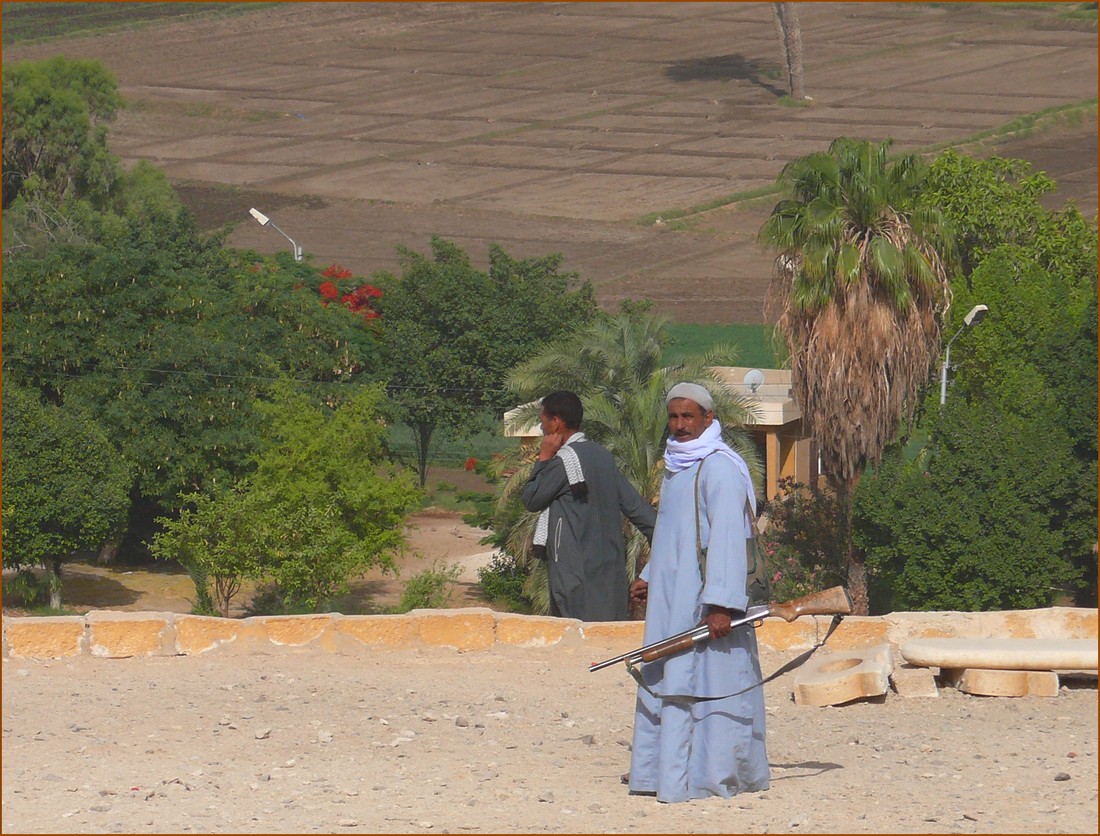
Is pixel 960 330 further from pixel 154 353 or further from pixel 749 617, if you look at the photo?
pixel 749 617

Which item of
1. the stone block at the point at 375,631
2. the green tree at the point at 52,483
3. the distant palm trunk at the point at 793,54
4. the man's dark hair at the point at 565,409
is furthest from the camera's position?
the distant palm trunk at the point at 793,54

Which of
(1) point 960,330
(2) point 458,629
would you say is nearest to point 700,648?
(2) point 458,629

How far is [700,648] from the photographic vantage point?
6.44 m

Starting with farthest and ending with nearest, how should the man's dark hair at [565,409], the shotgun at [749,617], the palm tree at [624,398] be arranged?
1. the palm tree at [624,398]
2. the man's dark hair at [565,409]
3. the shotgun at [749,617]

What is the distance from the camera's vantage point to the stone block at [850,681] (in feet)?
27.9

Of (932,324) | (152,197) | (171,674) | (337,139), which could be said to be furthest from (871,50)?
(171,674)

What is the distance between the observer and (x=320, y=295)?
1164 inches

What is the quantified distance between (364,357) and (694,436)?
69.4 feet

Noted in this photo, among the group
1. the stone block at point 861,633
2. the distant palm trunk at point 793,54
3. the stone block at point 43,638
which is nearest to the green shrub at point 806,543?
the stone block at point 861,633

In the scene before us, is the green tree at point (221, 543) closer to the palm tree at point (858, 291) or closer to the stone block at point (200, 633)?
the palm tree at point (858, 291)

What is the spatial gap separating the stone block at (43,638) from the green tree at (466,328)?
61.4 feet

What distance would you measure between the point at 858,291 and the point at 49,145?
3256cm

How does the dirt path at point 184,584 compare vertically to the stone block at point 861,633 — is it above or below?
below

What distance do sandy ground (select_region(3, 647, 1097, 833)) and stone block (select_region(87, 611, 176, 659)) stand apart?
5.3 inches
